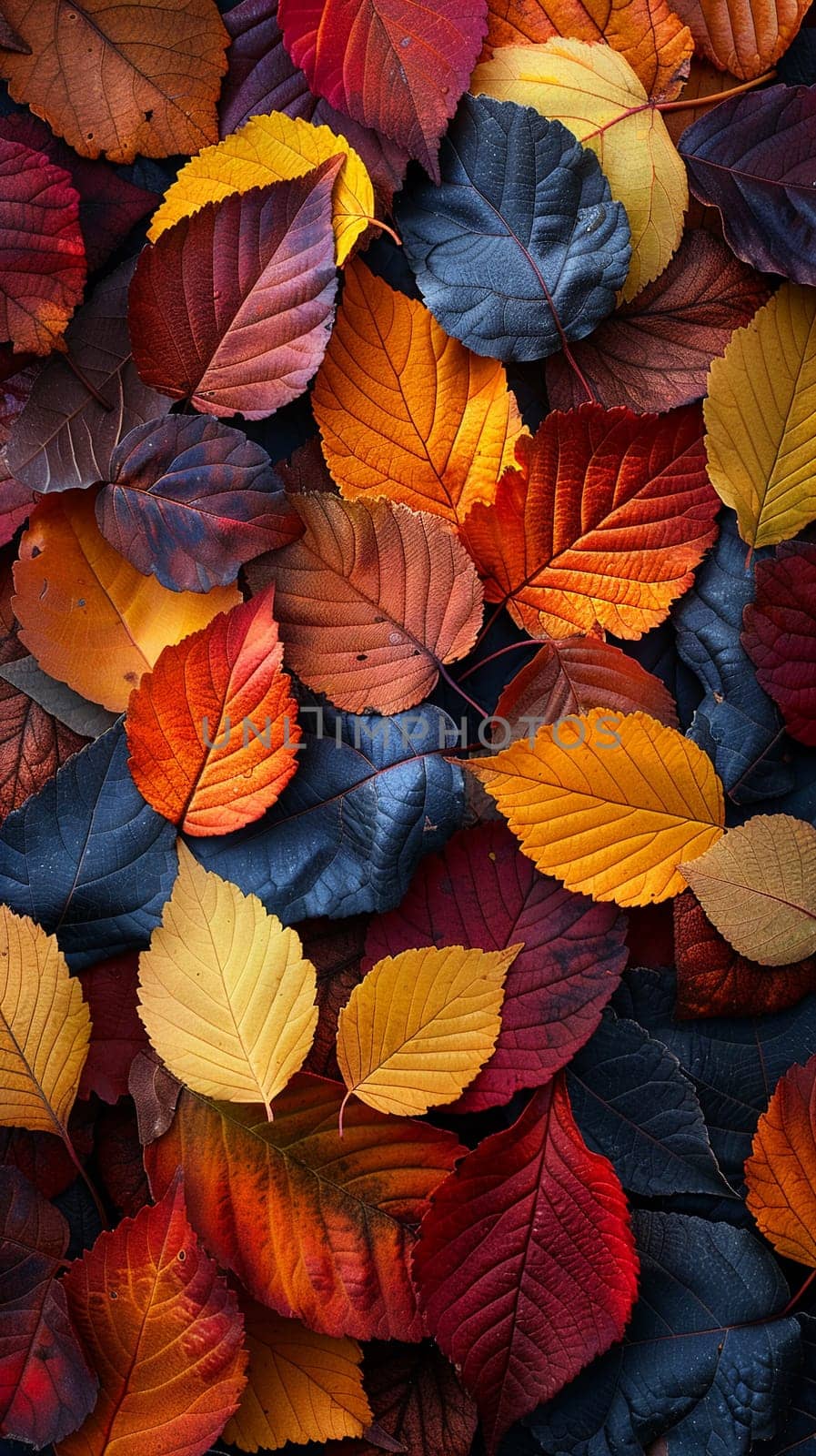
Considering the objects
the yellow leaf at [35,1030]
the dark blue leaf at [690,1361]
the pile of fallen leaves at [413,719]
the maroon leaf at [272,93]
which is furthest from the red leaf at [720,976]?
the maroon leaf at [272,93]

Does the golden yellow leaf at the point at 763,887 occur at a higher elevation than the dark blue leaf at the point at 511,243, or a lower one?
lower

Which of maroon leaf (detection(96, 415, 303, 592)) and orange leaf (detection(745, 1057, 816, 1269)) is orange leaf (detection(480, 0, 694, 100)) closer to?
maroon leaf (detection(96, 415, 303, 592))

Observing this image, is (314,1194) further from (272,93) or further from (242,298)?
(272,93)

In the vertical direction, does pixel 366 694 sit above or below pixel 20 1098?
above

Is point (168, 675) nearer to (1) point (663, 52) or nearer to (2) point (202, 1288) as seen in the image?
(2) point (202, 1288)

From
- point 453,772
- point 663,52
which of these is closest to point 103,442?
point 453,772

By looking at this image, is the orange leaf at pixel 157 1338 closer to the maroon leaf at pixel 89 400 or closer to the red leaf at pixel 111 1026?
the red leaf at pixel 111 1026
